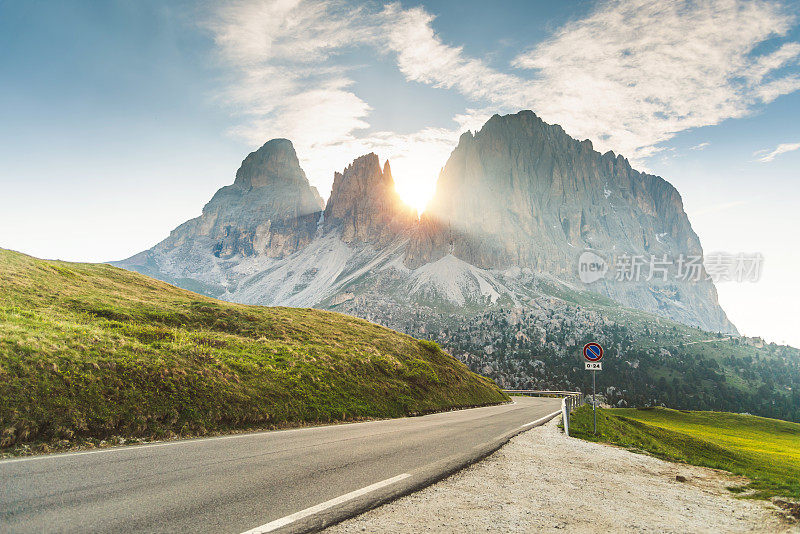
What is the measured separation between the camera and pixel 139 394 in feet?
45.6

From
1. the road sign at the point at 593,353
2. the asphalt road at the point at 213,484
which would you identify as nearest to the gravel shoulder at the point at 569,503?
the asphalt road at the point at 213,484

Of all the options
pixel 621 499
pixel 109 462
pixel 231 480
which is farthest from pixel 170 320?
pixel 621 499

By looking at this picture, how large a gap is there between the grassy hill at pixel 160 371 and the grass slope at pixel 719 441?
12.6 m

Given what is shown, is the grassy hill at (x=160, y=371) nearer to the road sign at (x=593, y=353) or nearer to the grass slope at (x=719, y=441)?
the road sign at (x=593, y=353)

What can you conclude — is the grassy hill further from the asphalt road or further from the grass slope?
the grass slope

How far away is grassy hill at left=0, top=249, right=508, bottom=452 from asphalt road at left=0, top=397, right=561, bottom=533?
2789mm

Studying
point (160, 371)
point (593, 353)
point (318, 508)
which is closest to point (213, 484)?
point (318, 508)

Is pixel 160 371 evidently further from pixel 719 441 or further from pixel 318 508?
pixel 719 441

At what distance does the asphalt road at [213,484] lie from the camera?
18.4 feet

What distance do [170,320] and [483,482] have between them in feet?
83.5

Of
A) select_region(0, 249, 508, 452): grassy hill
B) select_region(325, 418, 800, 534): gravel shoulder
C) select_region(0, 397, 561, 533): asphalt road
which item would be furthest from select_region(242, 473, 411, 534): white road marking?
select_region(0, 249, 508, 452): grassy hill

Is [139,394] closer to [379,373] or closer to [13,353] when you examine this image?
[13,353]

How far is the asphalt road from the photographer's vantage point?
561cm

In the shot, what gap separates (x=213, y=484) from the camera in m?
7.42
